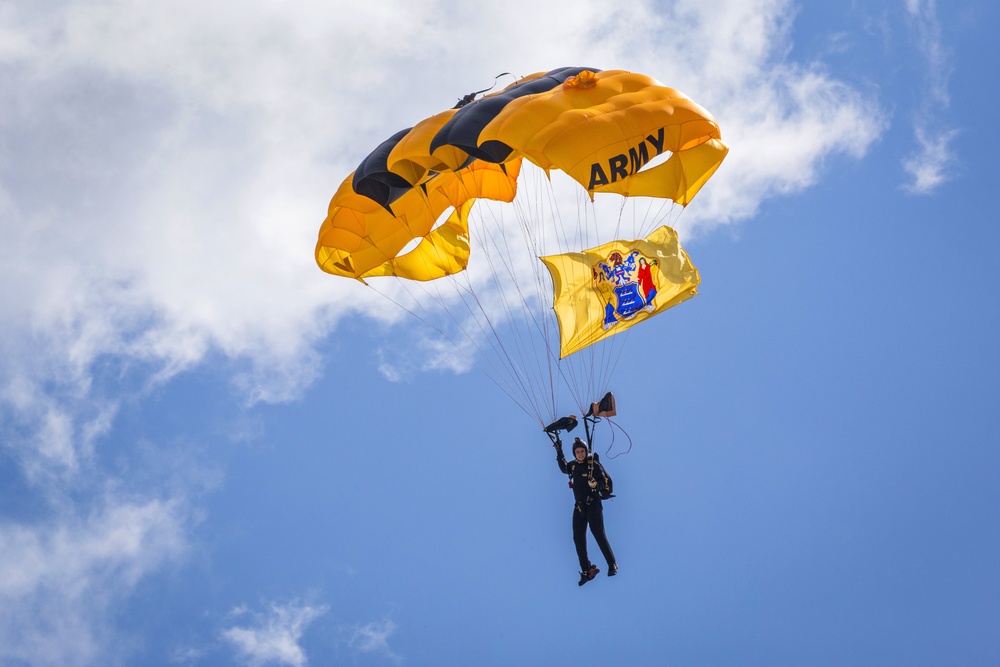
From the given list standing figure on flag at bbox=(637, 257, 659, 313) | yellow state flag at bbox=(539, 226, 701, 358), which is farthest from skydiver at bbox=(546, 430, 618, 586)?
standing figure on flag at bbox=(637, 257, 659, 313)

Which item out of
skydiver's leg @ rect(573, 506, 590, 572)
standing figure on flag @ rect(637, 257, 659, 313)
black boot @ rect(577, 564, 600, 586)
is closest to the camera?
black boot @ rect(577, 564, 600, 586)

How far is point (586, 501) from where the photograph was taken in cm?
1888

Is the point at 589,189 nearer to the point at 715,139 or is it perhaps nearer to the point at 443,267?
the point at 715,139

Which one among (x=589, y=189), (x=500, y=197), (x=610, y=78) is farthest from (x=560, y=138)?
(x=500, y=197)

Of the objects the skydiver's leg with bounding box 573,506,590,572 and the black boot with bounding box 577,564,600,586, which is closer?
the black boot with bounding box 577,564,600,586

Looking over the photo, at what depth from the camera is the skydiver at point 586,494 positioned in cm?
1881

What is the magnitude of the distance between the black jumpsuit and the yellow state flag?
2.56 metres

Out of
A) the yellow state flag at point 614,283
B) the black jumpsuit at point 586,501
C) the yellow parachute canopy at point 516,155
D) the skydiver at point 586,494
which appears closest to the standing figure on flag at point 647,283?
the yellow state flag at point 614,283

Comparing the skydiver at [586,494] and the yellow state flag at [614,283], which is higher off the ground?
the yellow state flag at [614,283]

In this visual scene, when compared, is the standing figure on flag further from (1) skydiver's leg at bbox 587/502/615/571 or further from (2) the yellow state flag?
(1) skydiver's leg at bbox 587/502/615/571

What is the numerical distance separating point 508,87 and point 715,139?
3742 millimetres

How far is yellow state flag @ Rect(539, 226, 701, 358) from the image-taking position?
20656mm

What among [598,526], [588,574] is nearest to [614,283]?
[598,526]

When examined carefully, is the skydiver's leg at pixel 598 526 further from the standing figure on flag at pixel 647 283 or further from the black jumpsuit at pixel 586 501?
the standing figure on flag at pixel 647 283
